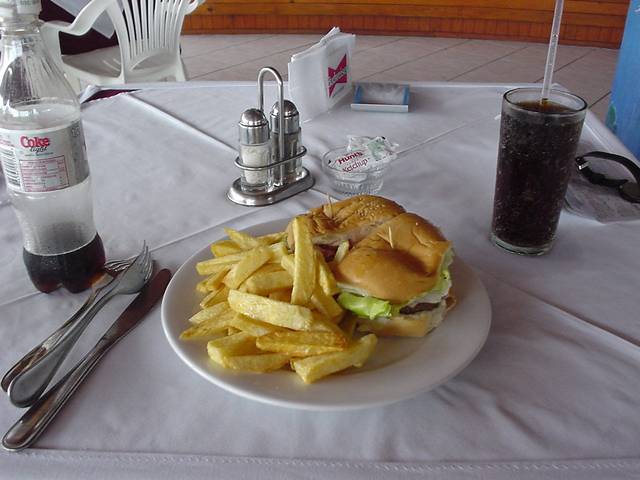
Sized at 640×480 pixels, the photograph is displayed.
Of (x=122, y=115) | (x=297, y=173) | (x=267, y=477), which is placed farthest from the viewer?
(x=122, y=115)

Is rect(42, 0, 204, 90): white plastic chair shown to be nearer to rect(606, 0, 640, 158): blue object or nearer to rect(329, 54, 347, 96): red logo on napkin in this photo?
rect(329, 54, 347, 96): red logo on napkin

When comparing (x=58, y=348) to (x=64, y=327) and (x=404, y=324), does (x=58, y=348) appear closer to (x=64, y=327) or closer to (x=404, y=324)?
(x=64, y=327)

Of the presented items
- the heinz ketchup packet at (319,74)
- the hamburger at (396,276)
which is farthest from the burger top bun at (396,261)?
the heinz ketchup packet at (319,74)

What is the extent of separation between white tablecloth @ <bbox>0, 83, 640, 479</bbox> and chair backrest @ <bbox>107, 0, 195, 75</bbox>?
6.00 ft

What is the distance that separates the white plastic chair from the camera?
3.10 m

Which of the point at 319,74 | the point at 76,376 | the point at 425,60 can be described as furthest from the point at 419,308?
the point at 425,60

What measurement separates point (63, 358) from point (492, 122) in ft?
4.67

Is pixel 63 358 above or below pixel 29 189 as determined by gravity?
below

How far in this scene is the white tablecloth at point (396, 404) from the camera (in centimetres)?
75

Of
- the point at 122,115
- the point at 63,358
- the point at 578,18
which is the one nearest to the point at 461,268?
the point at 63,358

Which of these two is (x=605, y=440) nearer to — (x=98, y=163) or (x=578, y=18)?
(x=98, y=163)

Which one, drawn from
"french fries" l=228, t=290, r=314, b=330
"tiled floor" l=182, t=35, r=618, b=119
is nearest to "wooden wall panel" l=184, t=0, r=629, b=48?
"tiled floor" l=182, t=35, r=618, b=119

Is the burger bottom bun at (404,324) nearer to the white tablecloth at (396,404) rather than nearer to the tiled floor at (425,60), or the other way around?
the white tablecloth at (396,404)

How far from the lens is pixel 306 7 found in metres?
6.26
